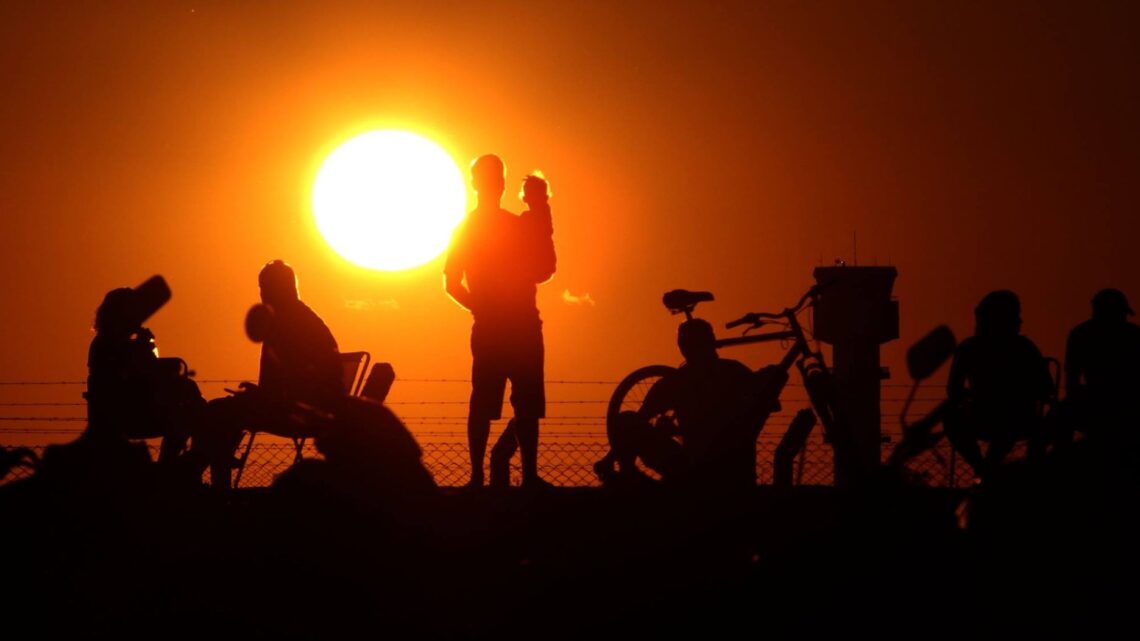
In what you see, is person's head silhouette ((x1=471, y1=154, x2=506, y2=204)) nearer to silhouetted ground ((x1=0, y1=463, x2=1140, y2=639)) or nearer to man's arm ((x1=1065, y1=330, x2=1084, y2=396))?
silhouetted ground ((x1=0, y1=463, x2=1140, y2=639))

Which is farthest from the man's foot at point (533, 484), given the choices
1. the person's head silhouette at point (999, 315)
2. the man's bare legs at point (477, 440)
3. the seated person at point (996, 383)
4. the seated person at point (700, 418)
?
the person's head silhouette at point (999, 315)

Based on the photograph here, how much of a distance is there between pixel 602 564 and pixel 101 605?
2.07 meters

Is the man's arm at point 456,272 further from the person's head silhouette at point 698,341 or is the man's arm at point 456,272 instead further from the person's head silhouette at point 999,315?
the person's head silhouette at point 999,315

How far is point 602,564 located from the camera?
6.12m

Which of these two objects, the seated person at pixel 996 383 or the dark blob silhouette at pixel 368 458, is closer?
the dark blob silhouette at pixel 368 458

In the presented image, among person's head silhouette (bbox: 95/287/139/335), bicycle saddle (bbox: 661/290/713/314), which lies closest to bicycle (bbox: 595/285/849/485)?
bicycle saddle (bbox: 661/290/713/314)

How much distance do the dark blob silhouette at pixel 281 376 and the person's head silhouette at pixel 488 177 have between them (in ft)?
3.76

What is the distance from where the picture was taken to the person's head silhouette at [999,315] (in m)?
8.22

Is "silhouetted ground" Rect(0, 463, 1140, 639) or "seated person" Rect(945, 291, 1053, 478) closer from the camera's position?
"silhouetted ground" Rect(0, 463, 1140, 639)

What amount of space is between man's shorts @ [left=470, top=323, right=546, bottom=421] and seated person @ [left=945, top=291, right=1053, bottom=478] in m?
2.26

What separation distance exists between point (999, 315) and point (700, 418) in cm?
189

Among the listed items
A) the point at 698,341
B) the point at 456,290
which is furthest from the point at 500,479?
the point at 698,341

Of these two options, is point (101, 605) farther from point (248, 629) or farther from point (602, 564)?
point (602, 564)

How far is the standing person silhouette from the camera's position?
7.86m
